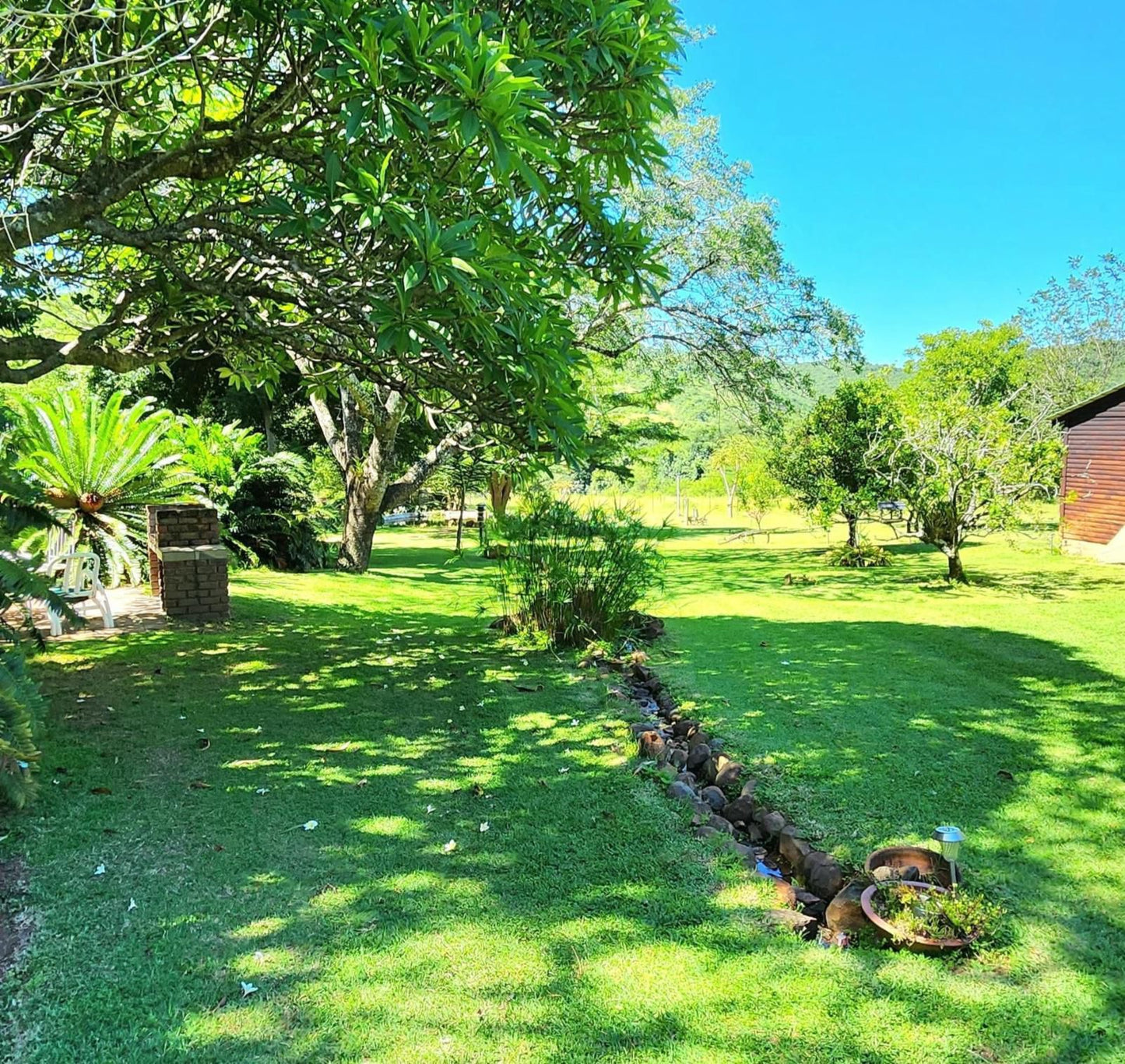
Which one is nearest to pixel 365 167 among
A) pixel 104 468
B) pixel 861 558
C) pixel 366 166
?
pixel 366 166

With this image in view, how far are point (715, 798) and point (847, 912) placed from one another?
1106mm

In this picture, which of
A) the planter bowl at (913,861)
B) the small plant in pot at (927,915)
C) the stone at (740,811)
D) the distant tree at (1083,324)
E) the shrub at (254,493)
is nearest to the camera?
the small plant in pot at (927,915)

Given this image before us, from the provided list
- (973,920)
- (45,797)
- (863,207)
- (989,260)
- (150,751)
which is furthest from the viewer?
(989,260)

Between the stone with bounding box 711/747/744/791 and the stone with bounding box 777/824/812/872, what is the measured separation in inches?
22.7

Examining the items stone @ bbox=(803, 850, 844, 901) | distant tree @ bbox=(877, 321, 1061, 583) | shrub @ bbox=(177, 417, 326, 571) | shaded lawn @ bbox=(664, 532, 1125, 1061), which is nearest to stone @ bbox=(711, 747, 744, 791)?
shaded lawn @ bbox=(664, 532, 1125, 1061)

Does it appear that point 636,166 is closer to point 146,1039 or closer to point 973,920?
point 973,920

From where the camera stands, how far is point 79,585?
673cm

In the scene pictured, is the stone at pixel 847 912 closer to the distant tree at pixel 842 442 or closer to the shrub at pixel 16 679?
the shrub at pixel 16 679

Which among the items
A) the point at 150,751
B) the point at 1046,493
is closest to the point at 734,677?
the point at 150,751

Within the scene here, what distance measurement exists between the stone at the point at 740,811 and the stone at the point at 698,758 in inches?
20.9

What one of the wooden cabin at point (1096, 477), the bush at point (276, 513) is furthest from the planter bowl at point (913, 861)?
the wooden cabin at point (1096, 477)

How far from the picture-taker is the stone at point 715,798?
3.48m

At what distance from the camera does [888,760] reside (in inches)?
157

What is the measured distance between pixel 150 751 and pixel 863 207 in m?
50.0
